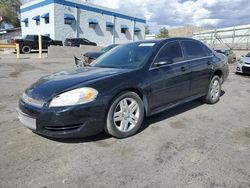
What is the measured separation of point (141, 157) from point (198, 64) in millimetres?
2839

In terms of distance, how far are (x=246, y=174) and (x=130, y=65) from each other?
94.9 inches

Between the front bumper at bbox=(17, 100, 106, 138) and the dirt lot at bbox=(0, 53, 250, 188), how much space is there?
0.26 meters

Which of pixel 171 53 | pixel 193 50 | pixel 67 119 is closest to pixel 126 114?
pixel 67 119

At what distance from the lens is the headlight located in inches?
128

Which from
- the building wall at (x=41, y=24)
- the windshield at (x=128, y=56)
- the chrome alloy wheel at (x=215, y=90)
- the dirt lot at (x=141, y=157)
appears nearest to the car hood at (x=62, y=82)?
the windshield at (x=128, y=56)

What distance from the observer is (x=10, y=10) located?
148 feet

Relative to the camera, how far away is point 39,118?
129 inches

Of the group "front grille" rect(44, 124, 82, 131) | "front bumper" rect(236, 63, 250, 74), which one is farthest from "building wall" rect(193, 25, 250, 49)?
"front grille" rect(44, 124, 82, 131)

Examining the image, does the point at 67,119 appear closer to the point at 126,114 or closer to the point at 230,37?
the point at 126,114

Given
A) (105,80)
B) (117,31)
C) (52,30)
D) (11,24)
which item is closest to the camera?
(105,80)

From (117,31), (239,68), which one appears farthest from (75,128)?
(117,31)

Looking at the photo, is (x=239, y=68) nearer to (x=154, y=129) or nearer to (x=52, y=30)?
(x=154, y=129)

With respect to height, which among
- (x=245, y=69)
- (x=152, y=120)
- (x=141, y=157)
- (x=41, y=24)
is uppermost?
(x=41, y=24)

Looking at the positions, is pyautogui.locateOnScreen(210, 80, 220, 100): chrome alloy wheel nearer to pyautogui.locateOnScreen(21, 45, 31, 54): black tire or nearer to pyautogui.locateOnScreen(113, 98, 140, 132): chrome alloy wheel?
pyautogui.locateOnScreen(113, 98, 140, 132): chrome alloy wheel
